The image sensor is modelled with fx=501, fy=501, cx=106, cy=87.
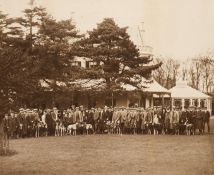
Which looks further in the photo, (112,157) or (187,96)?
(187,96)

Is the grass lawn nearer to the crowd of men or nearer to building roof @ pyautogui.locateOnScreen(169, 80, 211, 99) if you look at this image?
the crowd of men

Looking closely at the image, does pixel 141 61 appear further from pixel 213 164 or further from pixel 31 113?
pixel 213 164

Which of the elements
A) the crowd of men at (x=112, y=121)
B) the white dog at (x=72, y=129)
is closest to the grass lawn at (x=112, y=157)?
the crowd of men at (x=112, y=121)

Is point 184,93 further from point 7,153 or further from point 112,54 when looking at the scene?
point 7,153

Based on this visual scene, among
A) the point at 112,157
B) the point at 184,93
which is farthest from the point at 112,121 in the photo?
the point at 184,93

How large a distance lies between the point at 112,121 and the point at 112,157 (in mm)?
10557

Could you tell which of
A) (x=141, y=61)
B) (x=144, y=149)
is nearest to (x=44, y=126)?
(x=144, y=149)

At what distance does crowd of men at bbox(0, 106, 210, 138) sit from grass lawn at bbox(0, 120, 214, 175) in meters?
2.63

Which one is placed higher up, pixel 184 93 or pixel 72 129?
pixel 184 93

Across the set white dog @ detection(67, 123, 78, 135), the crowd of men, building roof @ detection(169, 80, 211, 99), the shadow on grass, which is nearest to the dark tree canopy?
the crowd of men

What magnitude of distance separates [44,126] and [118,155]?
9404mm

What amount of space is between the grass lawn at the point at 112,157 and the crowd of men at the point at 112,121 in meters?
2.63

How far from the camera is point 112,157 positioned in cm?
1614

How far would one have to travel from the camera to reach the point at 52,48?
33.7 meters
